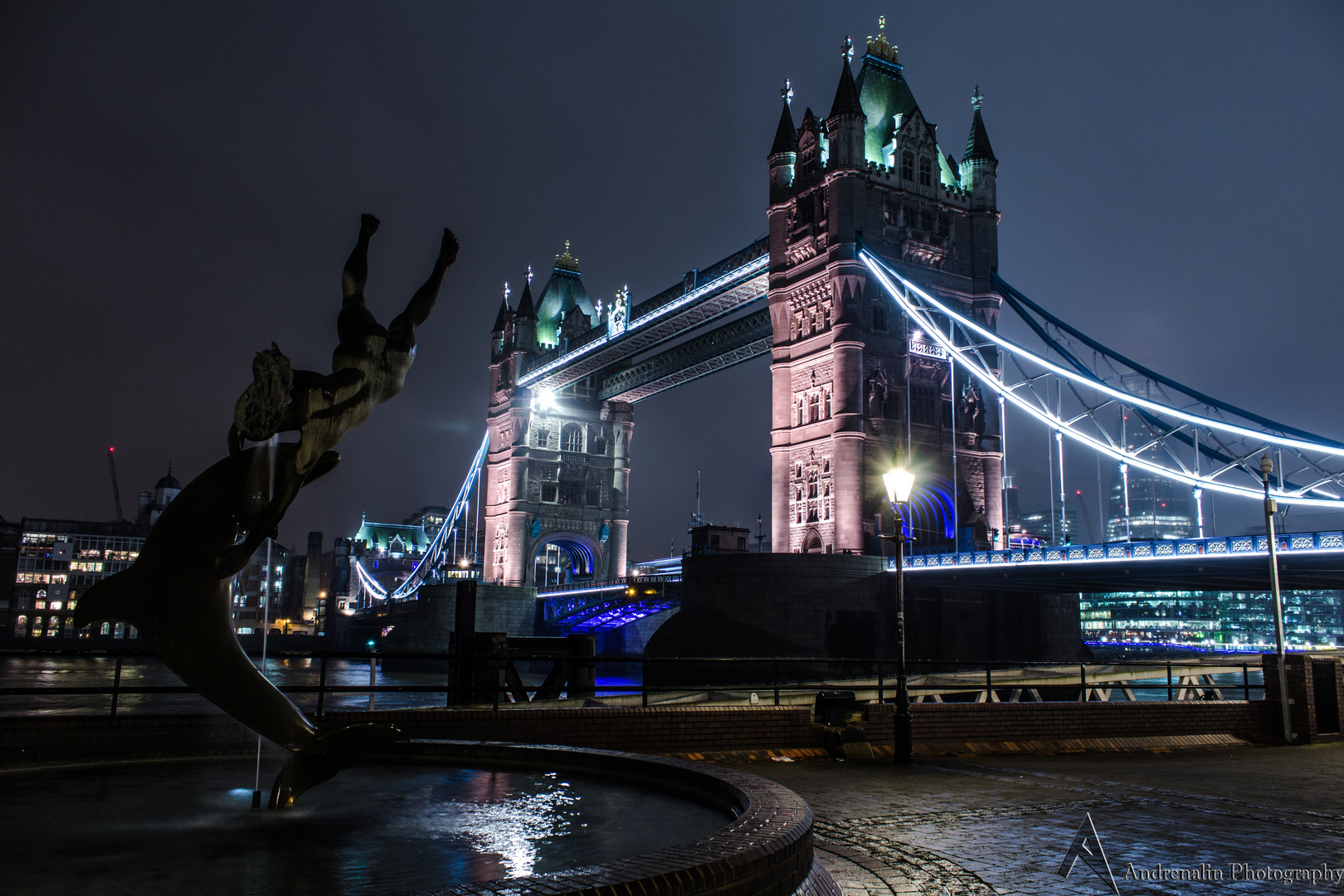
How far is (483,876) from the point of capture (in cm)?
452

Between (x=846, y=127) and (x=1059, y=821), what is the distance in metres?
40.7

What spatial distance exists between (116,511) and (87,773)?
537 ft

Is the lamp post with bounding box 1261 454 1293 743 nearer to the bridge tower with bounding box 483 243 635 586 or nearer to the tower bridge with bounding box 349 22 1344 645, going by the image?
the tower bridge with bounding box 349 22 1344 645

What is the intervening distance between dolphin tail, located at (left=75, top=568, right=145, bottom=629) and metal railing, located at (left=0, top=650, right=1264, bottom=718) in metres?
0.34

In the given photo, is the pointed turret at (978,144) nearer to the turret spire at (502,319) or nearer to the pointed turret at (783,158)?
the pointed turret at (783,158)

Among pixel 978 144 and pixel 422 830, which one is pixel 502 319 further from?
pixel 422 830

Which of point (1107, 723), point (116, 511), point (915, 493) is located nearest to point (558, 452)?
point (915, 493)

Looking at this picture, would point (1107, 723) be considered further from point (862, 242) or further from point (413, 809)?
point (862, 242)

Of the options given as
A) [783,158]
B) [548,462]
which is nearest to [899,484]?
[783,158]

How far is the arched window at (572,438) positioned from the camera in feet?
262

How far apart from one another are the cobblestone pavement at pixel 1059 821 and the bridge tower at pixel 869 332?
30923mm

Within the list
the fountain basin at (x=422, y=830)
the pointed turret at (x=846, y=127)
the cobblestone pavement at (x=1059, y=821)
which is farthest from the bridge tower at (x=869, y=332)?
the fountain basin at (x=422, y=830)

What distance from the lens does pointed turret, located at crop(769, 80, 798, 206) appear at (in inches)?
1889

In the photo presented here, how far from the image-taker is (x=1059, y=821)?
8.03 meters
